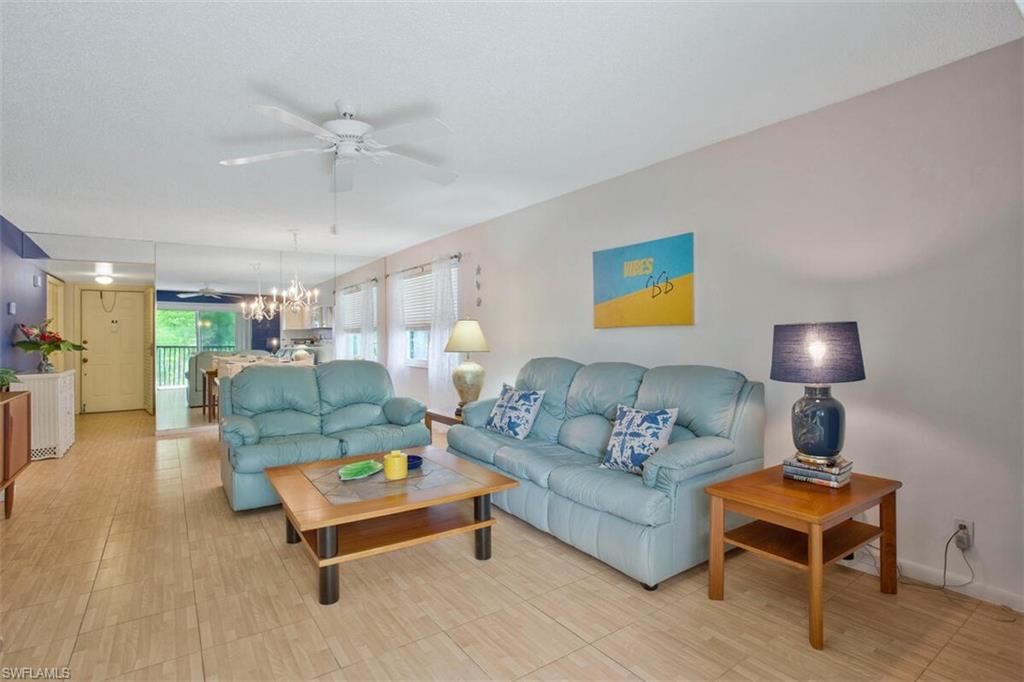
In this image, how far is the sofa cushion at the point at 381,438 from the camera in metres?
3.68

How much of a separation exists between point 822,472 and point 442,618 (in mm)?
1775

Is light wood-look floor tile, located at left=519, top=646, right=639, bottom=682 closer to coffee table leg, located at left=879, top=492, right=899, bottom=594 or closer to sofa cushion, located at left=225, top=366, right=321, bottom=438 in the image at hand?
coffee table leg, located at left=879, top=492, right=899, bottom=594

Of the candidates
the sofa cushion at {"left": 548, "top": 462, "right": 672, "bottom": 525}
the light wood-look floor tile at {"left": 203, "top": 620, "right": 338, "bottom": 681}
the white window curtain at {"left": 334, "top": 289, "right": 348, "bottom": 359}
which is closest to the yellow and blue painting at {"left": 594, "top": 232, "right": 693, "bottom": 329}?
the sofa cushion at {"left": 548, "top": 462, "right": 672, "bottom": 525}

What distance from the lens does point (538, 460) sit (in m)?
3.05

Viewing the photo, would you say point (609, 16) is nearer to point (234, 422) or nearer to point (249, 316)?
point (234, 422)

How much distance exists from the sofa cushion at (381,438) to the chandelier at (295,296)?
3848 mm

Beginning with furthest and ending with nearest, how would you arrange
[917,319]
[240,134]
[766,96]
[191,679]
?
1. [240,134]
2. [766,96]
3. [917,319]
4. [191,679]

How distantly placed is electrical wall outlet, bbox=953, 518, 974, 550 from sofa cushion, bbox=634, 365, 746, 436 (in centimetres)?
103

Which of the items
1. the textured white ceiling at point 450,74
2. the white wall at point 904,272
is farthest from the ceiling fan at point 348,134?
the white wall at point 904,272

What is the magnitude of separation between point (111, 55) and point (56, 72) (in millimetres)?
369

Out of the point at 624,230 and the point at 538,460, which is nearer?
the point at 538,460

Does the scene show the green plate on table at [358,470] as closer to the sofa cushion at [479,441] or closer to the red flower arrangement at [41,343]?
the sofa cushion at [479,441]

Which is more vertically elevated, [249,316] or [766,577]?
[249,316]

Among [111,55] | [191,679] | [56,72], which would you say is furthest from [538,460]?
[56,72]
